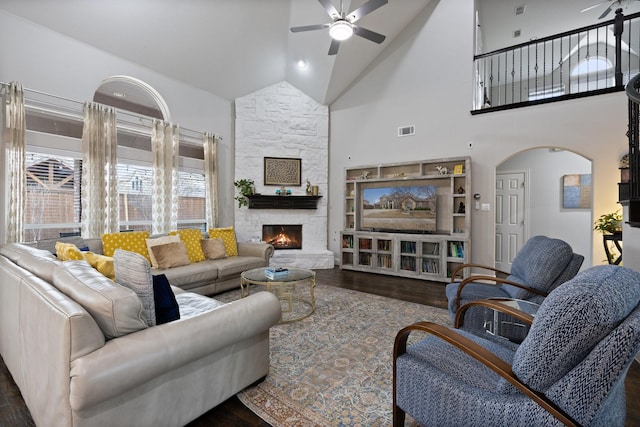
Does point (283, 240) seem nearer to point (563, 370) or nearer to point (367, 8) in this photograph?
point (367, 8)

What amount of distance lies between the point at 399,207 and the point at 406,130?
1.48m

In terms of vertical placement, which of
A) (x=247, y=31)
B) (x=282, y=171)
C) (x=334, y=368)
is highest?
(x=247, y=31)

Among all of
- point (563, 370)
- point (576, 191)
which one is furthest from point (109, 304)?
point (576, 191)

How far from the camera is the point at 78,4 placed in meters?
3.54

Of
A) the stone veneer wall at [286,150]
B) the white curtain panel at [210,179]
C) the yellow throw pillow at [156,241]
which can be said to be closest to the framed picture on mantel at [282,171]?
the stone veneer wall at [286,150]

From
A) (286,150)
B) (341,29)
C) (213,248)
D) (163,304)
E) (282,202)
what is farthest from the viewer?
(286,150)

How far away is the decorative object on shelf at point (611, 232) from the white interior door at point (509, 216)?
71.7 inches

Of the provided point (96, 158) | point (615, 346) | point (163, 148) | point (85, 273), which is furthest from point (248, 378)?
point (163, 148)

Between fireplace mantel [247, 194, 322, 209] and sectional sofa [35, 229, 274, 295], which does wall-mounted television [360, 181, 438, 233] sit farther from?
sectional sofa [35, 229, 274, 295]

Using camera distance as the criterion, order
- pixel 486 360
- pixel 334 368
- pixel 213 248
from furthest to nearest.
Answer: pixel 213 248 → pixel 334 368 → pixel 486 360

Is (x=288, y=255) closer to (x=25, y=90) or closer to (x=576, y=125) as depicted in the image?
(x=25, y=90)

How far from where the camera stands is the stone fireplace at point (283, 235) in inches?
239

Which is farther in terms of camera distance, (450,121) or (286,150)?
(286,150)

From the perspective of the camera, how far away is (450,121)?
16.9ft
